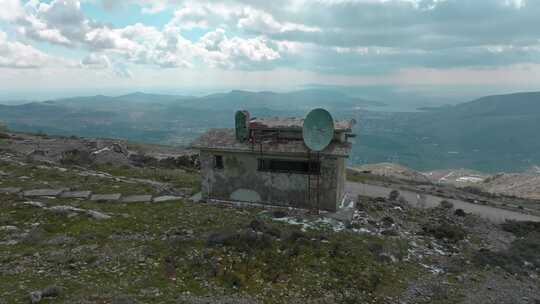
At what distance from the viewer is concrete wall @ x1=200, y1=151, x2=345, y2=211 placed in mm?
19750

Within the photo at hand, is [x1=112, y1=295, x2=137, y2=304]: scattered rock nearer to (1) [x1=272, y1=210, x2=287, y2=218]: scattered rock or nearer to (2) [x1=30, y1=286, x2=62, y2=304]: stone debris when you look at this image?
(2) [x1=30, y1=286, x2=62, y2=304]: stone debris

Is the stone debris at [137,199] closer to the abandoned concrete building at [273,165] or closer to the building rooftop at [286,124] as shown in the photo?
the abandoned concrete building at [273,165]

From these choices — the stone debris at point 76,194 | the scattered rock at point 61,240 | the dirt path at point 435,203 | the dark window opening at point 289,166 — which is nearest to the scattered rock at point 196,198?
the dark window opening at point 289,166

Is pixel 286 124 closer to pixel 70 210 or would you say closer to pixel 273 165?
pixel 273 165

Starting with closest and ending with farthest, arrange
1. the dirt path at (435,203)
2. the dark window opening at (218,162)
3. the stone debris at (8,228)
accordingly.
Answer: the stone debris at (8,228) < the dark window opening at (218,162) < the dirt path at (435,203)

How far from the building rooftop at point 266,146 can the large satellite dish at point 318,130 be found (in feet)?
2.13

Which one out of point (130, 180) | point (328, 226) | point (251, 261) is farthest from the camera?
point (130, 180)

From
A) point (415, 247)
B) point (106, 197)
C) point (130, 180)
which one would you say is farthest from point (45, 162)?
point (415, 247)

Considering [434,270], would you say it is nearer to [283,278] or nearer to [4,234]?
Result: [283,278]

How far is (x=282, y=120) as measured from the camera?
925 inches

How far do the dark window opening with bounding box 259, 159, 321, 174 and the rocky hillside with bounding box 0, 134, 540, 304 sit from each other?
237 centimetres

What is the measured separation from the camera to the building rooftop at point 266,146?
1945cm

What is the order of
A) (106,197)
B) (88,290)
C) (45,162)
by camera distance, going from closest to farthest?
(88,290)
(106,197)
(45,162)

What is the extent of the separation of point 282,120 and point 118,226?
11.9 metres
